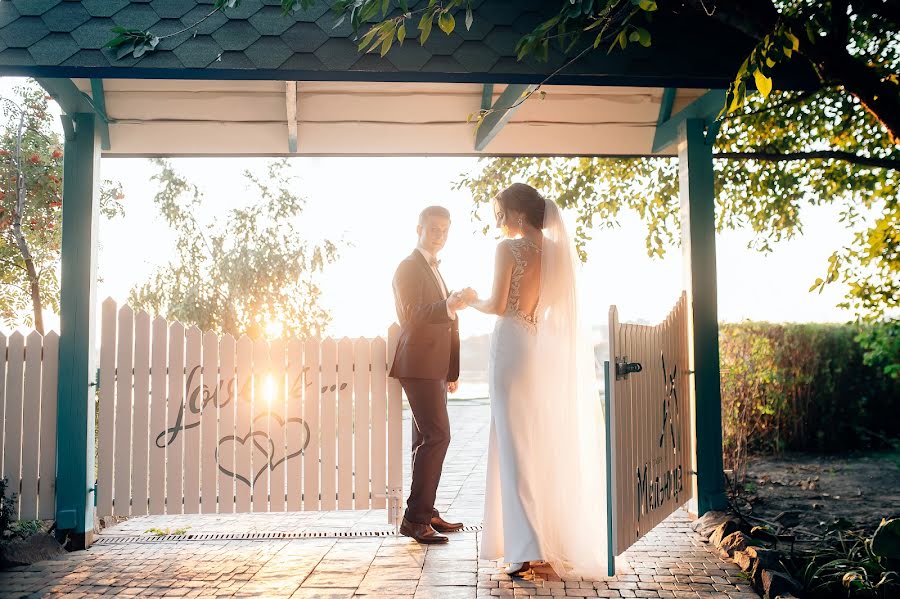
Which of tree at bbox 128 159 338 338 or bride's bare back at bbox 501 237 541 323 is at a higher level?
tree at bbox 128 159 338 338

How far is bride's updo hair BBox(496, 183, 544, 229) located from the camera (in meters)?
Answer: 4.58

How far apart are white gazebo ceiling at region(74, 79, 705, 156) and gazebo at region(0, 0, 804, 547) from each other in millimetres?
12

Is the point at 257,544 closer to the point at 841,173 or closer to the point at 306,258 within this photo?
the point at 841,173

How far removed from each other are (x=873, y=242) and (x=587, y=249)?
308 centimetres

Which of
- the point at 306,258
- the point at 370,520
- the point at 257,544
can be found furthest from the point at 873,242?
the point at 306,258

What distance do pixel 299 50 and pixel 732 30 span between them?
108 inches

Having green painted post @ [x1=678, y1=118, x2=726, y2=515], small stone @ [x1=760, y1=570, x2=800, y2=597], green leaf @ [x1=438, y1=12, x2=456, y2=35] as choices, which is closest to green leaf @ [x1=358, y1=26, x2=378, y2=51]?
green leaf @ [x1=438, y1=12, x2=456, y2=35]

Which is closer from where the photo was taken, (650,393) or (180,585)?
(180,585)

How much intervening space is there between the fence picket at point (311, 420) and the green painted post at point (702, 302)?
2.70 m

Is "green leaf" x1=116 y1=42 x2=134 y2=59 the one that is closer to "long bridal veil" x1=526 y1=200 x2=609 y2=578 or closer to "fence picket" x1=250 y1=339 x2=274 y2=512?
"fence picket" x1=250 y1=339 x2=274 y2=512

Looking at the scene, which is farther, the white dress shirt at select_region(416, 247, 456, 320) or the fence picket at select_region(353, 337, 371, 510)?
the fence picket at select_region(353, 337, 371, 510)

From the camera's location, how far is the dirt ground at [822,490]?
6.11 meters

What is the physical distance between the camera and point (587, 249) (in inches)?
354

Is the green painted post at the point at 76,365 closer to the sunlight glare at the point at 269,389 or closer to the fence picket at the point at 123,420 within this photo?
the fence picket at the point at 123,420
